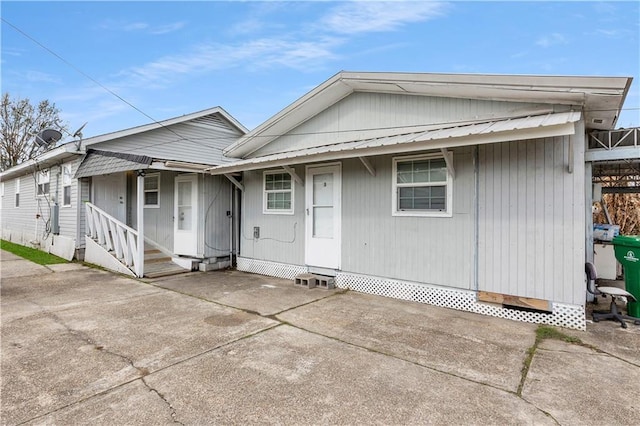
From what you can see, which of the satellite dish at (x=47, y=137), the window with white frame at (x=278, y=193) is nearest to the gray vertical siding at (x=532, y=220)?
the window with white frame at (x=278, y=193)

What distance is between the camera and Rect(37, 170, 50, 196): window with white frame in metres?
11.1

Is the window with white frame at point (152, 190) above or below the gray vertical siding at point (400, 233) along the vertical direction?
above

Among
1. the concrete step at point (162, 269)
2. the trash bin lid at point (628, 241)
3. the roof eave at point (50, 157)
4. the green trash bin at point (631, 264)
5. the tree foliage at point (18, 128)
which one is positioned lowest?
the concrete step at point (162, 269)

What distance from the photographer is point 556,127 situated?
143 inches

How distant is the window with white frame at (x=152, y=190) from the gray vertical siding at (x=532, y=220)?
849 cm

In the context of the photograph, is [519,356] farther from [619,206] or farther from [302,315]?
[619,206]

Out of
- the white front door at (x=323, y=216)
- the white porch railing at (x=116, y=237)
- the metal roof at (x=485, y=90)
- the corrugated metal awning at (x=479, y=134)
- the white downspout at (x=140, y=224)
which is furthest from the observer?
the white porch railing at (x=116, y=237)

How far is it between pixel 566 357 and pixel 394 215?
301 centimetres

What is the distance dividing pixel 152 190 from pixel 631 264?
34.7ft

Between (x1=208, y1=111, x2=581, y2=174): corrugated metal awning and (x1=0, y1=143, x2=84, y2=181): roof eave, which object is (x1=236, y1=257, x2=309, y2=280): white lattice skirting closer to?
(x1=208, y1=111, x2=581, y2=174): corrugated metal awning

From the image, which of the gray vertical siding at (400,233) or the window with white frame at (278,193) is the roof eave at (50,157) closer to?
the window with white frame at (278,193)

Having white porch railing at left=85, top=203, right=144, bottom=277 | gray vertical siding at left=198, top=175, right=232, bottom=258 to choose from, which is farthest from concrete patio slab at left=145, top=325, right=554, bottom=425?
gray vertical siding at left=198, top=175, right=232, bottom=258

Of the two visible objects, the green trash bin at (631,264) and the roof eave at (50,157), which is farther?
the roof eave at (50,157)

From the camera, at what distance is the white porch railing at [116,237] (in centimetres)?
736
